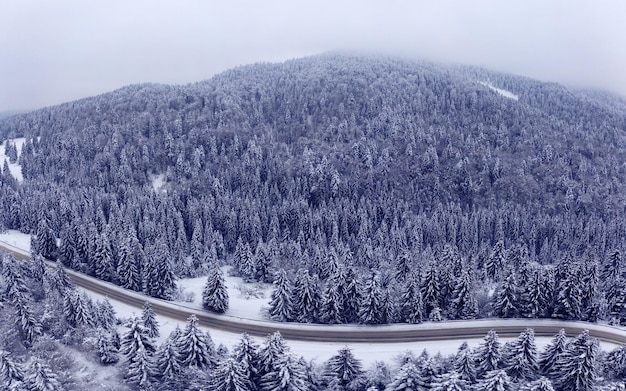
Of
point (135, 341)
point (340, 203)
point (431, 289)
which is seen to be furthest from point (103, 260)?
point (340, 203)

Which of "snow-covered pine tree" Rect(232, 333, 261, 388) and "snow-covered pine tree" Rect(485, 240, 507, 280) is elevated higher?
"snow-covered pine tree" Rect(232, 333, 261, 388)

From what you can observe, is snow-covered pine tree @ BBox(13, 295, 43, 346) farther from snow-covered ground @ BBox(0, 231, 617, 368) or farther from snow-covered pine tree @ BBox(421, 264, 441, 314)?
snow-covered pine tree @ BBox(421, 264, 441, 314)

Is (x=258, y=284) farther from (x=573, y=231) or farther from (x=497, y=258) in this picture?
(x=573, y=231)

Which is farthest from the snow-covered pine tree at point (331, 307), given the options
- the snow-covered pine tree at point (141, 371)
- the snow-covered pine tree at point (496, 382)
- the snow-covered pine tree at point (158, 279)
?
the snow-covered pine tree at point (158, 279)

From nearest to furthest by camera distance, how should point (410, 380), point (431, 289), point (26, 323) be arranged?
point (410, 380) → point (26, 323) → point (431, 289)

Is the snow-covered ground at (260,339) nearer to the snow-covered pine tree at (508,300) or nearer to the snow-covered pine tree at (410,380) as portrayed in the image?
the snow-covered pine tree at (508,300)

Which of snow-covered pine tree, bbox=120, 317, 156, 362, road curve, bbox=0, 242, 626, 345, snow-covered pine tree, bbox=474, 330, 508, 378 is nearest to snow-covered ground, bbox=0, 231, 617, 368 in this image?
road curve, bbox=0, 242, 626, 345

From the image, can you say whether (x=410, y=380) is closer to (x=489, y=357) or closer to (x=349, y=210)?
(x=489, y=357)
